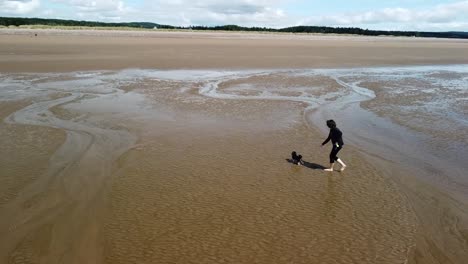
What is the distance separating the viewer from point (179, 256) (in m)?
6.51

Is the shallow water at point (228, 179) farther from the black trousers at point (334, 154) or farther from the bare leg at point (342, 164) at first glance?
the black trousers at point (334, 154)

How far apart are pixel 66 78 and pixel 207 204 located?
63.7 ft

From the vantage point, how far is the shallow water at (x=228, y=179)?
22.6ft

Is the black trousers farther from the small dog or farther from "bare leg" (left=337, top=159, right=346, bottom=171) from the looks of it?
the small dog

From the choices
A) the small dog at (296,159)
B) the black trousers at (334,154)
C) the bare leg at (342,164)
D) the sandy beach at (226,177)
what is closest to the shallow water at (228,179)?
the sandy beach at (226,177)

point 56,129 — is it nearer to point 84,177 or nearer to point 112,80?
point 84,177

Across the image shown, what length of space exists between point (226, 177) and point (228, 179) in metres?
0.14

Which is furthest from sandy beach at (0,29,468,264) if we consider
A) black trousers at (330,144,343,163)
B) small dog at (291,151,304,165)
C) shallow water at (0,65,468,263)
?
black trousers at (330,144,343,163)

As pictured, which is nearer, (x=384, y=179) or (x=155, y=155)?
(x=384, y=179)

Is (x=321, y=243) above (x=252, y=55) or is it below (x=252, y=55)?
below

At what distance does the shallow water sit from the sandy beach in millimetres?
37

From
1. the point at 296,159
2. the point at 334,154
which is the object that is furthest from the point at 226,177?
the point at 334,154

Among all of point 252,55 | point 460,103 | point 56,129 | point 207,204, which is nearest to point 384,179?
point 207,204

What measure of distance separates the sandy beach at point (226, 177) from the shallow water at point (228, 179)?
0.04 meters
